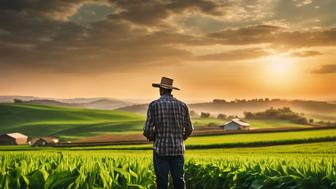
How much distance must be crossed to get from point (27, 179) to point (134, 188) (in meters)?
1.48

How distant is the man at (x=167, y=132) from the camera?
358 inches

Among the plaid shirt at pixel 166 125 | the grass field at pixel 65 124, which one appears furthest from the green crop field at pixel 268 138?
the grass field at pixel 65 124

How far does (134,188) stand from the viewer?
6500 millimetres

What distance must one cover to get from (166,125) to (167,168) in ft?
2.45

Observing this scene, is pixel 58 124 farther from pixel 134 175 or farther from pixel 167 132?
pixel 134 175

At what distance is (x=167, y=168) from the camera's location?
9.11m

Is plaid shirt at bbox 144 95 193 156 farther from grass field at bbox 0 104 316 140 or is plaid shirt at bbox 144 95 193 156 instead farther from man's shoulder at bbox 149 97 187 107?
grass field at bbox 0 104 316 140

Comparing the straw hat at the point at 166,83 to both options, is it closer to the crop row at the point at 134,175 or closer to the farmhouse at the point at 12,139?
the crop row at the point at 134,175

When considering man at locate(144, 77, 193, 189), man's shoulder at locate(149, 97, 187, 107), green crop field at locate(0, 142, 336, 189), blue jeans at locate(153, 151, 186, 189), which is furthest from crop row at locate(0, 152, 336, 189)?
man's shoulder at locate(149, 97, 187, 107)

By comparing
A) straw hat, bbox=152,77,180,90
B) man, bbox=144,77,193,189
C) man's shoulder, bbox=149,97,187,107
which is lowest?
man, bbox=144,77,193,189

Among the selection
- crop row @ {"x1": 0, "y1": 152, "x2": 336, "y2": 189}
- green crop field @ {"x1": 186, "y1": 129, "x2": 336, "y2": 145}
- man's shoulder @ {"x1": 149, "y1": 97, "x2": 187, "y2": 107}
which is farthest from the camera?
green crop field @ {"x1": 186, "y1": 129, "x2": 336, "y2": 145}

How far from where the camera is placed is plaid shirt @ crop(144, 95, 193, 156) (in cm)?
914

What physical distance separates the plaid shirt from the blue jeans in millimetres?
133

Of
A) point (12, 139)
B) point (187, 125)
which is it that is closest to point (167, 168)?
point (187, 125)
